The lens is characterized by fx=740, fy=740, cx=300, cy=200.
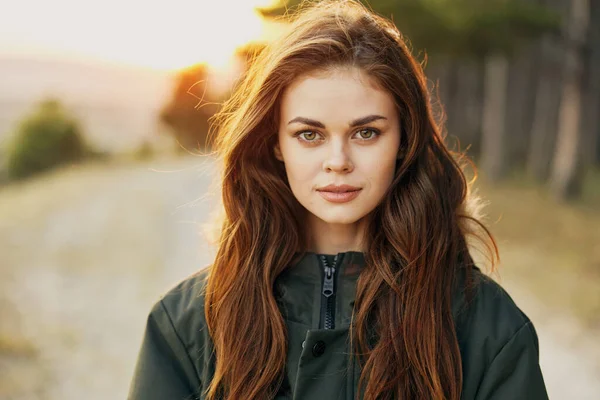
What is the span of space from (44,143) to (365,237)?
50.8 ft

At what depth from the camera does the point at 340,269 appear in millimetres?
2094

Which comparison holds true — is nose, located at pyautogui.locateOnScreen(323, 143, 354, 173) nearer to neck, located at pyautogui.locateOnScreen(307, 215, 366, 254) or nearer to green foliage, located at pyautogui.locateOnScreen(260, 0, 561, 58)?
neck, located at pyautogui.locateOnScreen(307, 215, 366, 254)

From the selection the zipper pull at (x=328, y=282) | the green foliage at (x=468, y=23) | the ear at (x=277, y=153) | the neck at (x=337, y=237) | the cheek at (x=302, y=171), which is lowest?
the zipper pull at (x=328, y=282)

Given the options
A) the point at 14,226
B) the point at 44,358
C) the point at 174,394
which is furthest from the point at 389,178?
the point at 14,226

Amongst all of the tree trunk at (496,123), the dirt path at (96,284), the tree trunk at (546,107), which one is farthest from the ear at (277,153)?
the tree trunk at (546,107)

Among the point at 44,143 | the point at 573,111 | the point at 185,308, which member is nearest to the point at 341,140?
the point at 185,308

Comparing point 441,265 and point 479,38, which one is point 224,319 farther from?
point 479,38

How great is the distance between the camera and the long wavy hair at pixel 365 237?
2.00m

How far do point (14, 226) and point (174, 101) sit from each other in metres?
11.3

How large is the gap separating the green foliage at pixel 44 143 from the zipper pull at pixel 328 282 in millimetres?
14187

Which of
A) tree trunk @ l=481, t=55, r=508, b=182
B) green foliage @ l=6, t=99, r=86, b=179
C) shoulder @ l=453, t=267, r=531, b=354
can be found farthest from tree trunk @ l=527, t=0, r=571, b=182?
shoulder @ l=453, t=267, r=531, b=354

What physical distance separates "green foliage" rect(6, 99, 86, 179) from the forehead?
14220mm

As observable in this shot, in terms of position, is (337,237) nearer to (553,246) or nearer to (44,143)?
(553,246)

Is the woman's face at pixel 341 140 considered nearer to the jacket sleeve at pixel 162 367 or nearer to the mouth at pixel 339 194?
the mouth at pixel 339 194
